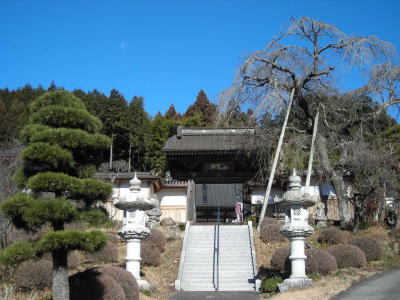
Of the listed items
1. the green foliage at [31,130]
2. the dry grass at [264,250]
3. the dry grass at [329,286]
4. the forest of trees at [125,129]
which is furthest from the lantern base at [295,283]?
the forest of trees at [125,129]

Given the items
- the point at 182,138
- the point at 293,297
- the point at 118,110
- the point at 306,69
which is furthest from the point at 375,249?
the point at 118,110

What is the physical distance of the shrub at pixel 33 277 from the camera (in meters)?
12.9

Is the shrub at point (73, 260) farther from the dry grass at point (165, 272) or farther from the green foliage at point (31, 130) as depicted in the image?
the green foliage at point (31, 130)

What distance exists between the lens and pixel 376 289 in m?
12.5

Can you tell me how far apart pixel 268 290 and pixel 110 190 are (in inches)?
278

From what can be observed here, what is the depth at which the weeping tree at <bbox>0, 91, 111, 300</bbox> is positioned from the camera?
9453 millimetres

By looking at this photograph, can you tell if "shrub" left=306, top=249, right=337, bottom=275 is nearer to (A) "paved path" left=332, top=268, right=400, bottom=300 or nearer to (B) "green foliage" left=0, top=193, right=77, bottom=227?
(A) "paved path" left=332, top=268, right=400, bottom=300

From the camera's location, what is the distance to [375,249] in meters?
17.6

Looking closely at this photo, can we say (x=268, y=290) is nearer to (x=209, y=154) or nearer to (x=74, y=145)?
(x=74, y=145)

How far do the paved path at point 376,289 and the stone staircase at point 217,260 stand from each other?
3.96 meters

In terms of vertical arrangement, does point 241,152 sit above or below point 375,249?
above

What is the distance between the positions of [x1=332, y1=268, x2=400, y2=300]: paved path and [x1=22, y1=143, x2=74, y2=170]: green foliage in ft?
25.0

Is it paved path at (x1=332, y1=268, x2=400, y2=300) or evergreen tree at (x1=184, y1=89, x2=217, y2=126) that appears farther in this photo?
evergreen tree at (x1=184, y1=89, x2=217, y2=126)

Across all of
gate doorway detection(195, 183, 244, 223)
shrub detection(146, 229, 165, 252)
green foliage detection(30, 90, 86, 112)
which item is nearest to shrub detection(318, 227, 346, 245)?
shrub detection(146, 229, 165, 252)
